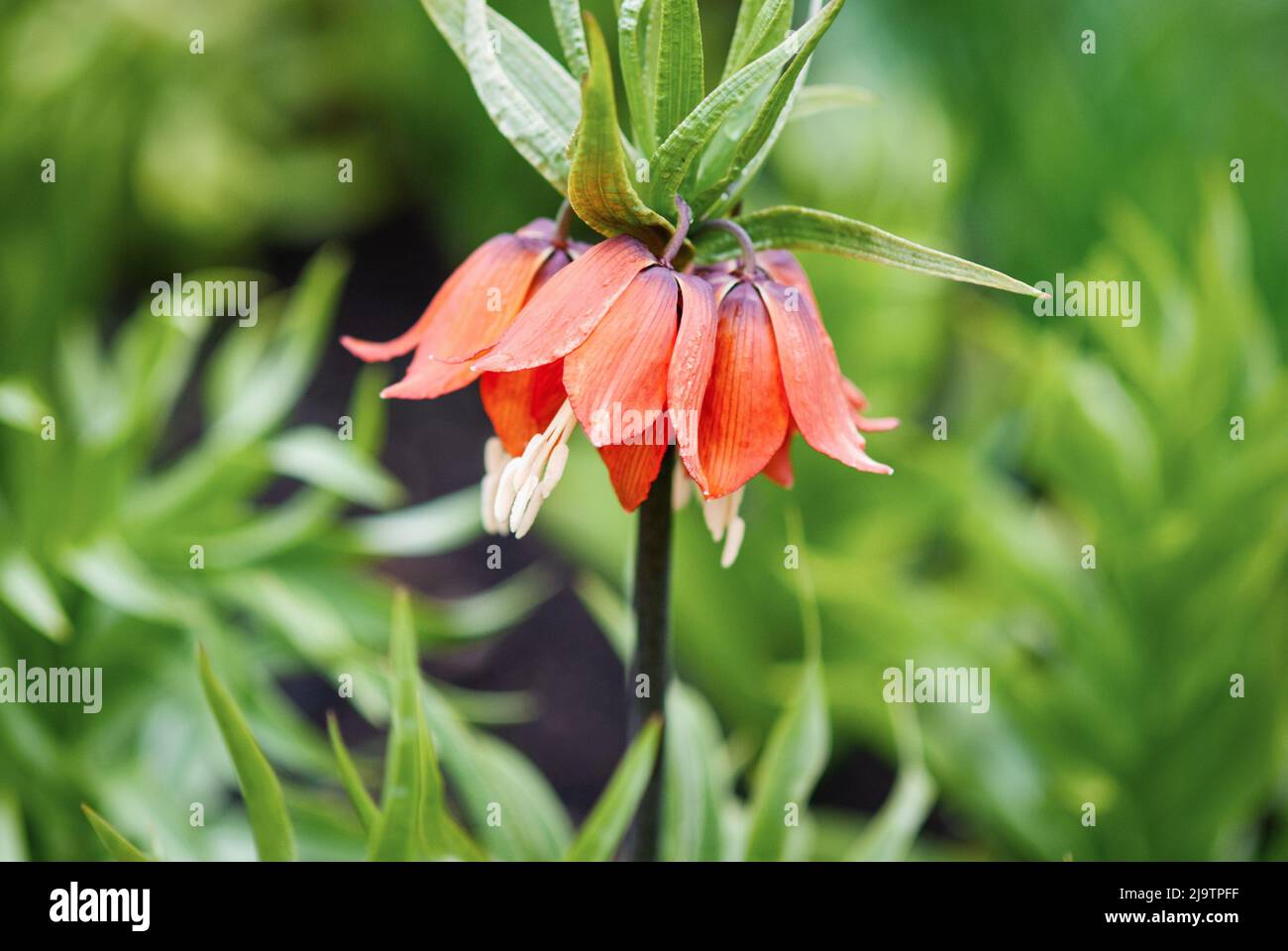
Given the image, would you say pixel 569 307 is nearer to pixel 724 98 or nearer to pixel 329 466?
pixel 724 98

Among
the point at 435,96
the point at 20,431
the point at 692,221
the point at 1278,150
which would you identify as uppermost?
the point at 435,96

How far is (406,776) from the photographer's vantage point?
75 cm

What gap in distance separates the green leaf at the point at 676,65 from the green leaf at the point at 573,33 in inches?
1.5

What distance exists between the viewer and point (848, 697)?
1515 mm

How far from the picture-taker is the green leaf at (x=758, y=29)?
0.54 metres

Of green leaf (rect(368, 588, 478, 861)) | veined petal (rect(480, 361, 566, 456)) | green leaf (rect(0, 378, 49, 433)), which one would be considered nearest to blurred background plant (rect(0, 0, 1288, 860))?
green leaf (rect(0, 378, 49, 433))

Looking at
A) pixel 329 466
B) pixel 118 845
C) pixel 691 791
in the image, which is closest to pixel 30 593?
pixel 329 466

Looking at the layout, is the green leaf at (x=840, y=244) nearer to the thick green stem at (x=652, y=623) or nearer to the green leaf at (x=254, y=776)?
the thick green stem at (x=652, y=623)

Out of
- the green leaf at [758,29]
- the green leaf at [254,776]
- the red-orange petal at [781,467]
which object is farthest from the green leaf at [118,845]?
the green leaf at [758,29]

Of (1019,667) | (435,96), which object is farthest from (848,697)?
(435,96)
